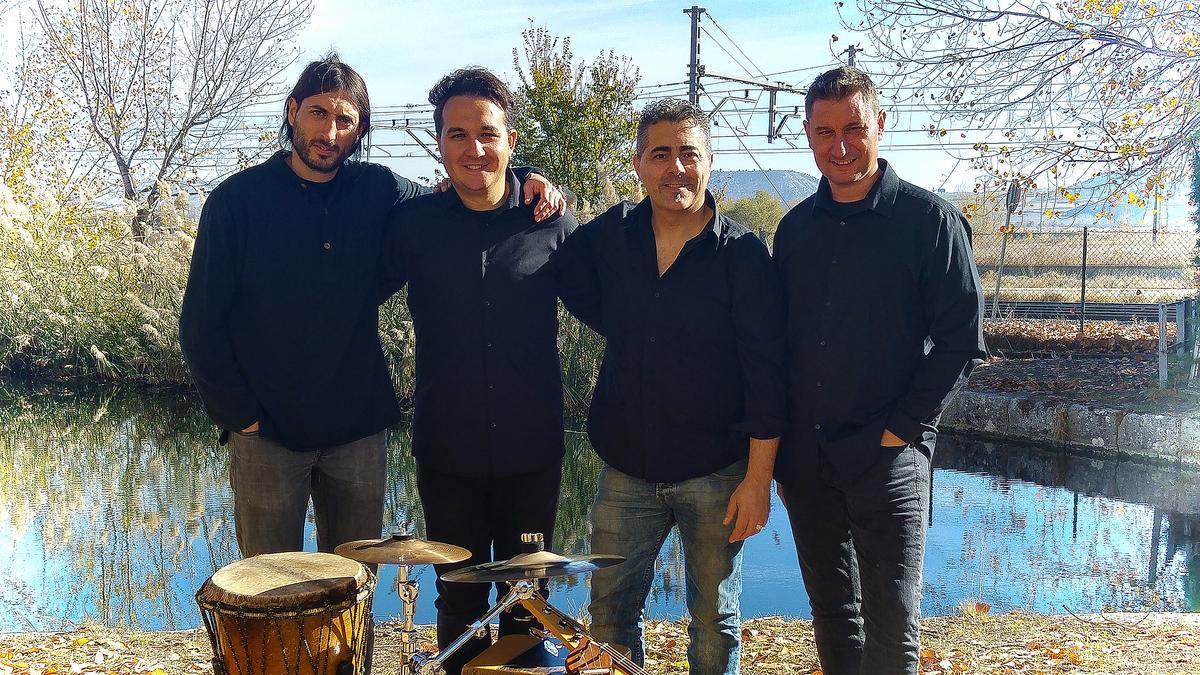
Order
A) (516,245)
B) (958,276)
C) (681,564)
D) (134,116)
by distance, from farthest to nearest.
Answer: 1. (134,116)
2. (681,564)
3. (516,245)
4. (958,276)

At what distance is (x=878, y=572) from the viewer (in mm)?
2729

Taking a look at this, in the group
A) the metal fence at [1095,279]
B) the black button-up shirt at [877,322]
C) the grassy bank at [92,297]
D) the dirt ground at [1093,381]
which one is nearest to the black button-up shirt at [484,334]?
the black button-up shirt at [877,322]

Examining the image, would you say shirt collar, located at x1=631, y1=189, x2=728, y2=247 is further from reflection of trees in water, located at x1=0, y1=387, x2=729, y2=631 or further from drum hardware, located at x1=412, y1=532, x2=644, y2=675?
reflection of trees in water, located at x1=0, y1=387, x2=729, y2=631

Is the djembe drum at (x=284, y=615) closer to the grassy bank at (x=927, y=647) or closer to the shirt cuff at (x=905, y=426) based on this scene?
the shirt cuff at (x=905, y=426)

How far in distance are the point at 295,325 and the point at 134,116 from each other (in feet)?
61.8

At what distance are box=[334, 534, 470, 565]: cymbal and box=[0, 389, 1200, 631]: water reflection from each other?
9.86ft

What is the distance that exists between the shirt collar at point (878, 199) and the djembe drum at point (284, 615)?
1.59m

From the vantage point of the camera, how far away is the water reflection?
575 cm

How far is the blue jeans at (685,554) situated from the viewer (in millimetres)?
2805

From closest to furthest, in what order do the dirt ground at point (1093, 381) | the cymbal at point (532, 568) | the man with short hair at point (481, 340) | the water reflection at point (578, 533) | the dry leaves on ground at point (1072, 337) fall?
1. the cymbal at point (532, 568)
2. the man with short hair at point (481, 340)
3. the water reflection at point (578, 533)
4. the dirt ground at point (1093, 381)
5. the dry leaves on ground at point (1072, 337)

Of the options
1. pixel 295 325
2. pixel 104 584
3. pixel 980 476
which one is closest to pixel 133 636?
pixel 104 584

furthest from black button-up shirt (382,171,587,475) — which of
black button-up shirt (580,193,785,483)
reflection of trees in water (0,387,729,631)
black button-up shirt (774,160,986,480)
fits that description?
Result: reflection of trees in water (0,387,729,631)

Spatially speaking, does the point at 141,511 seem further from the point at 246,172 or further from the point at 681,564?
the point at 246,172

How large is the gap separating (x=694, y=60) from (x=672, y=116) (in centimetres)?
1436
